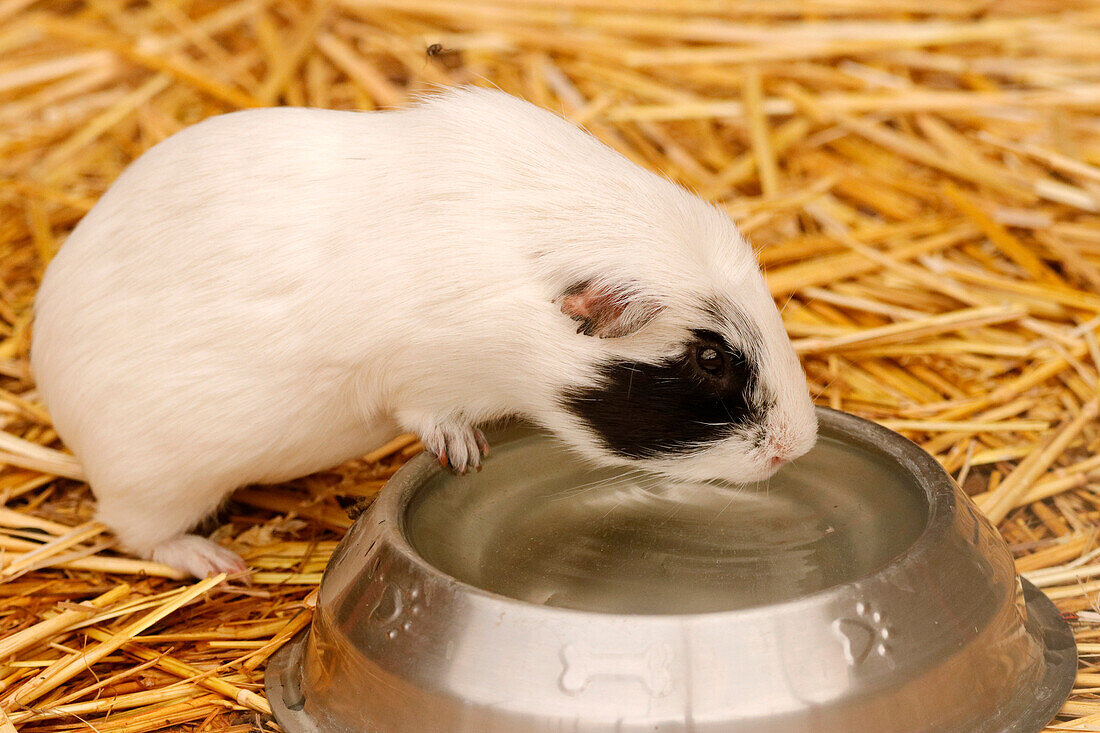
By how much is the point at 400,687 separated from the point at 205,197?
1113 millimetres

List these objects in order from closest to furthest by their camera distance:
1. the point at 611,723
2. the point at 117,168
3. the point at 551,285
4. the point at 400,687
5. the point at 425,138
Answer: the point at 611,723
the point at 400,687
the point at 551,285
the point at 425,138
the point at 117,168

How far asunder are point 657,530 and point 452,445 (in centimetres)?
47

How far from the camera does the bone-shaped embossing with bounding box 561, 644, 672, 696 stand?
1.87m

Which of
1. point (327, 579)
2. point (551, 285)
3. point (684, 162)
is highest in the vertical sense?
point (551, 285)

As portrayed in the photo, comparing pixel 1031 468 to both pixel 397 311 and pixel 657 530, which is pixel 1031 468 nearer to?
pixel 657 530

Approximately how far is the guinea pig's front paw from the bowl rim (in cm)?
3

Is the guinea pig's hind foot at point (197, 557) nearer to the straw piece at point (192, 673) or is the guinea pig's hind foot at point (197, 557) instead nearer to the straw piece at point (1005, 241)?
the straw piece at point (192, 673)

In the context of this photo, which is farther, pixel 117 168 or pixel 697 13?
pixel 697 13

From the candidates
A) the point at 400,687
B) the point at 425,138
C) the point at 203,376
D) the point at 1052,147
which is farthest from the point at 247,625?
the point at 1052,147

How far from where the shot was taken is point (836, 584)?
2205 mm

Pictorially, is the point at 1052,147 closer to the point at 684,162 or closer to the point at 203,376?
the point at 684,162

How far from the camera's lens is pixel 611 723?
187 centimetres

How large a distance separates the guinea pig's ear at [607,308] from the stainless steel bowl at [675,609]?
1.63 feet

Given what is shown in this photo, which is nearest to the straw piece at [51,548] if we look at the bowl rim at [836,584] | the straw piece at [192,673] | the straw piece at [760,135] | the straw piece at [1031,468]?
the straw piece at [192,673]
